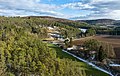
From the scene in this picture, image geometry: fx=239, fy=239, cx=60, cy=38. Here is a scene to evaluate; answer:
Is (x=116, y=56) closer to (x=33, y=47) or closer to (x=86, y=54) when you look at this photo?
(x=86, y=54)

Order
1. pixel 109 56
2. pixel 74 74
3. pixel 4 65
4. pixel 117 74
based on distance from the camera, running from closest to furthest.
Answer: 1. pixel 74 74
2. pixel 4 65
3. pixel 117 74
4. pixel 109 56

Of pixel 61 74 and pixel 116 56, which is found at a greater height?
pixel 61 74

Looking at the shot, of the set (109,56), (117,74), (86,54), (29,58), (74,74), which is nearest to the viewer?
(74,74)

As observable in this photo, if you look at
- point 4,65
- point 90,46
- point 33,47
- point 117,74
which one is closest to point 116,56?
point 90,46

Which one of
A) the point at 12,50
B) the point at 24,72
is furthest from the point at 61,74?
the point at 12,50

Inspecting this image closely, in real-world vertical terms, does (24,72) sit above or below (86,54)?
above

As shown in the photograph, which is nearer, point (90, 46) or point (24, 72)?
point (24, 72)

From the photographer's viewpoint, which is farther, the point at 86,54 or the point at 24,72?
the point at 86,54

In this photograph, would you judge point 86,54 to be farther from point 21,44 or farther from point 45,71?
point 45,71

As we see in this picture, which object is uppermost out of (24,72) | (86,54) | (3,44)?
(3,44)
